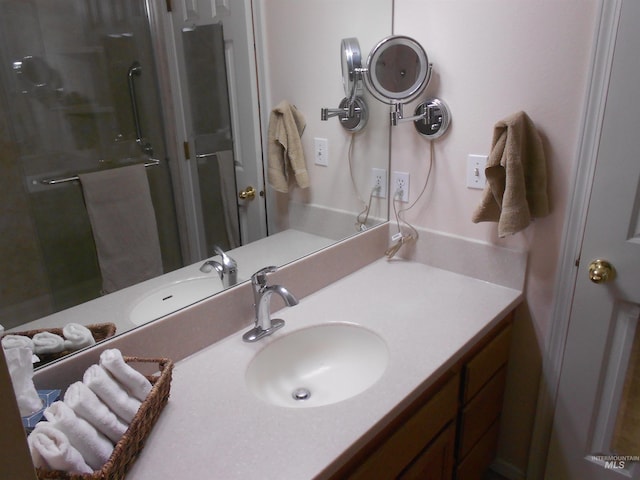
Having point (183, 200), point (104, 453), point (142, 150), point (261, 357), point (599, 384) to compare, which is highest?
point (142, 150)

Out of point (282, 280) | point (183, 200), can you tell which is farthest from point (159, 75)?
point (282, 280)

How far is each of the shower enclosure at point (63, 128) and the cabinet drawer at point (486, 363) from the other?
3.27ft

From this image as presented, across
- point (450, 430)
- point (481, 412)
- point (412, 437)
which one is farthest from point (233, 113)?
point (481, 412)

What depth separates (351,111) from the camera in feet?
5.59

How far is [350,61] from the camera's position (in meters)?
1.62

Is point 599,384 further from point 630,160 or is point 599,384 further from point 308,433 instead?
point 308,433

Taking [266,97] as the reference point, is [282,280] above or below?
below

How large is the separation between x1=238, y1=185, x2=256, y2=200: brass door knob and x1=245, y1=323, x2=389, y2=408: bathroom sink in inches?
17.7

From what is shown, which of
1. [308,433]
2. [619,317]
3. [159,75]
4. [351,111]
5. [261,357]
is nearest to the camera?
[308,433]

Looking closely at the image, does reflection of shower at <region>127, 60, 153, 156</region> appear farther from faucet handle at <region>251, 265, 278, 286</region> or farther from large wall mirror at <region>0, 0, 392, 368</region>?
faucet handle at <region>251, 265, 278, 286</region>

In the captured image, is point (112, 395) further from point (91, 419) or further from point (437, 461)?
point (437, 461)

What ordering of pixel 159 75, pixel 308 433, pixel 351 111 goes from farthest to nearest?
pixel 351 111, pixel 159 75, pixel 308 433

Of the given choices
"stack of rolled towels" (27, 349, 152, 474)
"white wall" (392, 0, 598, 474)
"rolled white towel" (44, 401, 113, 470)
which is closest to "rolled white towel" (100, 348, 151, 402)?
"stack of rolled towels" (27, 349, 152, 474)

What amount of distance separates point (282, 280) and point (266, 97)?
1.90ft
